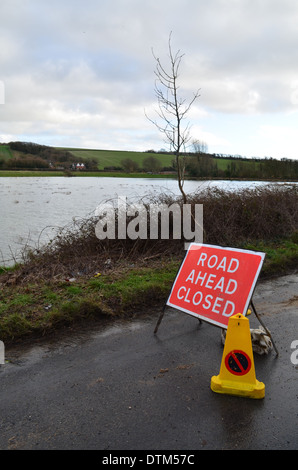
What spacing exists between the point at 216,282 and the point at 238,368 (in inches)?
50.1

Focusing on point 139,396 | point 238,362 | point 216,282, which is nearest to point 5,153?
point 216,282

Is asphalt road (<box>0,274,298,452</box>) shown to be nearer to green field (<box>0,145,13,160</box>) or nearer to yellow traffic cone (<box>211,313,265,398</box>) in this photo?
yellow traffic cone (<box>211,313,265,398</box>)

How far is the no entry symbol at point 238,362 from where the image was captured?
350cm

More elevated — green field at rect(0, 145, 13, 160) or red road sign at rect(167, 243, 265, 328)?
green field at rect(0, 145, 13, 160)

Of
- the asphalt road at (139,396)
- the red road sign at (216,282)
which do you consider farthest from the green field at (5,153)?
the asphalt road at (139,396)

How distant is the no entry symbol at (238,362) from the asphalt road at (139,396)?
0.25 metres

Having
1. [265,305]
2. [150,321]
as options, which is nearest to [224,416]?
[150,321]

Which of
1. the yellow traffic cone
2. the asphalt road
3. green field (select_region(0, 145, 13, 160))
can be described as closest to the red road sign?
the asphalt road

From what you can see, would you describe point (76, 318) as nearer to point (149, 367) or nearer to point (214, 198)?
point (149, 367)

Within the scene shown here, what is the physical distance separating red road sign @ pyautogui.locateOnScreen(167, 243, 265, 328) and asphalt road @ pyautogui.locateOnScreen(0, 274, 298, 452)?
0.44 meters

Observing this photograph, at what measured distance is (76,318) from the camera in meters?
5.13

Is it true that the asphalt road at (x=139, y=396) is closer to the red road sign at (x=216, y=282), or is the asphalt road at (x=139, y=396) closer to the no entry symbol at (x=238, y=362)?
the no entry symbol at (x=238, y=362)

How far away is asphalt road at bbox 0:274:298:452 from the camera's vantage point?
280cm
